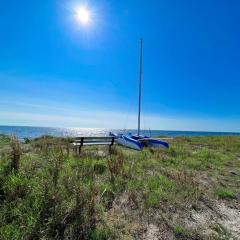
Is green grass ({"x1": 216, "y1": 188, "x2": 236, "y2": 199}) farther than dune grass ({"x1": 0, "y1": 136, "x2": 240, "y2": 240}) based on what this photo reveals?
Yes

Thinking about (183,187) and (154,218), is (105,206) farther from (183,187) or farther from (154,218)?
(183,187)

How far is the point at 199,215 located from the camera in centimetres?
441

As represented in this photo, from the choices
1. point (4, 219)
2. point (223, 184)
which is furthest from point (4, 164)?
point (223, 184)

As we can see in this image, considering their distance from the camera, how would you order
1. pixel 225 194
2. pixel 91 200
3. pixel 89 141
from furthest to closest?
pixel 89 141
pixel 225 194
pixel 91 200

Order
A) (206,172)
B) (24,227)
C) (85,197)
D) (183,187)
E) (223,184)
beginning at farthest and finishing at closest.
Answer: (206,172)
(223,184)
(183,187)
(85,197)
(24,227)

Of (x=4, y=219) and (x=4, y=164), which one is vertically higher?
(x=4, y=164)

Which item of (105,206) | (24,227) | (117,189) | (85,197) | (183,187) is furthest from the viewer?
(183,187)

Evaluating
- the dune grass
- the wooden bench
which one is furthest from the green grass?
the wooden bench

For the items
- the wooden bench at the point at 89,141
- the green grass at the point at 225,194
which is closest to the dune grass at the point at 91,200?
the green grass at the point at 225,194

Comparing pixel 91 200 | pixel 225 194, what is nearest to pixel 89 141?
pixel 225 194

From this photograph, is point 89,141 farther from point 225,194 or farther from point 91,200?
point 91,200

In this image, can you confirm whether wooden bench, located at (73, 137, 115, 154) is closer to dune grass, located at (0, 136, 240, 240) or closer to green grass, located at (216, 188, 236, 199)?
dune grass, located at (0, 136, 240, 240)

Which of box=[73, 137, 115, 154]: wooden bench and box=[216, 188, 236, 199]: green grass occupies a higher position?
box=[73, 137, 115, 154]: wooden bench

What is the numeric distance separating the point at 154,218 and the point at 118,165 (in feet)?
8.45
